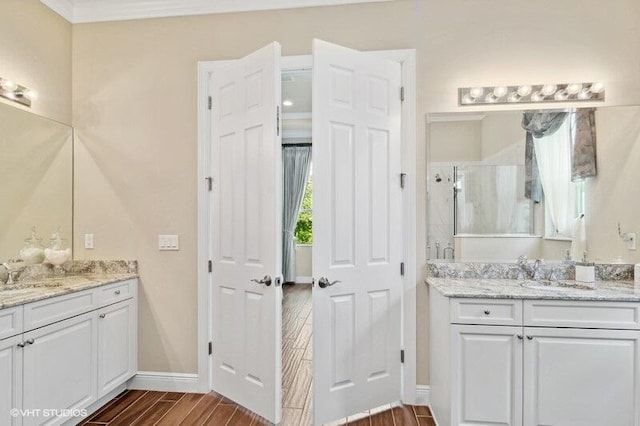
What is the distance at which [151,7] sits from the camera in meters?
2.81

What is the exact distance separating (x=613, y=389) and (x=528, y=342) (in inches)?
19.9

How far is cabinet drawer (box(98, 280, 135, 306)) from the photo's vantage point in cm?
248

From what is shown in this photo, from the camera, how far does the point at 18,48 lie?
2506 millimetres

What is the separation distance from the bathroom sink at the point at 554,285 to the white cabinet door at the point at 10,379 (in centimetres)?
290

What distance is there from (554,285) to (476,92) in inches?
55.0

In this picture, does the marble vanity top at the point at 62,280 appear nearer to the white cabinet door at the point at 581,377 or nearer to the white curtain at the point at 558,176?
the white cabinet door at the point at 581,377

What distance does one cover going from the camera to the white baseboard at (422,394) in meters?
A: 2.54

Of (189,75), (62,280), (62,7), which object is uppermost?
(62,7)

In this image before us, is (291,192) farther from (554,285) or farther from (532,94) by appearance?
(554,285)

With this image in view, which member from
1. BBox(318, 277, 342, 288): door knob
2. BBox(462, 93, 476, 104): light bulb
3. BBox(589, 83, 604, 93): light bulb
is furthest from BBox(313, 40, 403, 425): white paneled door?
BBox(589, 83, 604, 93): light bulb

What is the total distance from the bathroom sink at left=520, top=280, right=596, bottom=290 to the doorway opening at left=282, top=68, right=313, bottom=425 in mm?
1652

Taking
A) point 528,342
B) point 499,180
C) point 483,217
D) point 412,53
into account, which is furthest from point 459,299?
point 412,53

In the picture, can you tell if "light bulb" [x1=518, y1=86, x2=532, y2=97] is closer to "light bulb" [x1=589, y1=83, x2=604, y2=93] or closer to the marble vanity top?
"light bulb" [x1=589, y1=83, x2=604, y2=93]

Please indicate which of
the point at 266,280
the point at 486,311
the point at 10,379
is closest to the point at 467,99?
the point at 486,311
